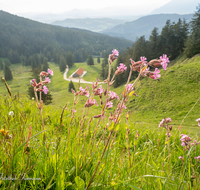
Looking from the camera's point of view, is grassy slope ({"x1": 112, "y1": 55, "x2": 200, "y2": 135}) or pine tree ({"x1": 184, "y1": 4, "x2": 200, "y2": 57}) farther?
pine tree ({"x1": 184, "y1": 4, "x2": 200, "y2": 57})

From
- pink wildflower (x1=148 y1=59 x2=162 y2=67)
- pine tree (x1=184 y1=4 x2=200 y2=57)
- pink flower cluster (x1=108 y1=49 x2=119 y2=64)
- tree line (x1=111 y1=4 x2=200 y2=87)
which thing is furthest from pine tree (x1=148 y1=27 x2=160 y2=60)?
pink wildflower (x1=148 y1=59 x2=162 y2=67)

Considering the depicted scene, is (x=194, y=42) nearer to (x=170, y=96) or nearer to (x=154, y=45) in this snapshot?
(x=154, y=45)

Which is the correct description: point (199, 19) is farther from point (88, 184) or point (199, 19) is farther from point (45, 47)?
point (45, 47)

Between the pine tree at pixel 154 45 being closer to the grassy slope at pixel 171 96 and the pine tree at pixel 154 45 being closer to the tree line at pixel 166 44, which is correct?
the tree line at pixel 166 44

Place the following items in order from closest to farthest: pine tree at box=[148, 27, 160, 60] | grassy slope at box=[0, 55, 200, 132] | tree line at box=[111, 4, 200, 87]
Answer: grassy slope at box=[0, 55, 200, 132], tree line at box=[111, 4, 200, 87], pine tree at box=[148, 27, 160, 60]

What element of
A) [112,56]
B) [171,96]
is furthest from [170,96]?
[112,56]

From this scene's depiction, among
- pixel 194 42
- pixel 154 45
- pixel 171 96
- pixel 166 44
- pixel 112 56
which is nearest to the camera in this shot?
pixel 112 56

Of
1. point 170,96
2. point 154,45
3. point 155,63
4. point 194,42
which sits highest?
point 154,45

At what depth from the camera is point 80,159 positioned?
188 centimetres

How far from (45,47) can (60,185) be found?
20134 centimetres

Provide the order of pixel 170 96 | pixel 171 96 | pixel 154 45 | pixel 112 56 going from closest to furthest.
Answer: pixel 112 56 < pixel 171 96 < pixel 170 96 < pixel 154 45

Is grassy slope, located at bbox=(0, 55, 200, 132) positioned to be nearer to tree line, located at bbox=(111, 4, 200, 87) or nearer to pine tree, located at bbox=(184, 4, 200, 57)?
pine tree, located at bbox=(184, 4, 200, 57)

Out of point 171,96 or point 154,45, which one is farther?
point 154,45

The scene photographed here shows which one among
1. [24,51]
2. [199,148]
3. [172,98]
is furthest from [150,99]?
[24,51]
